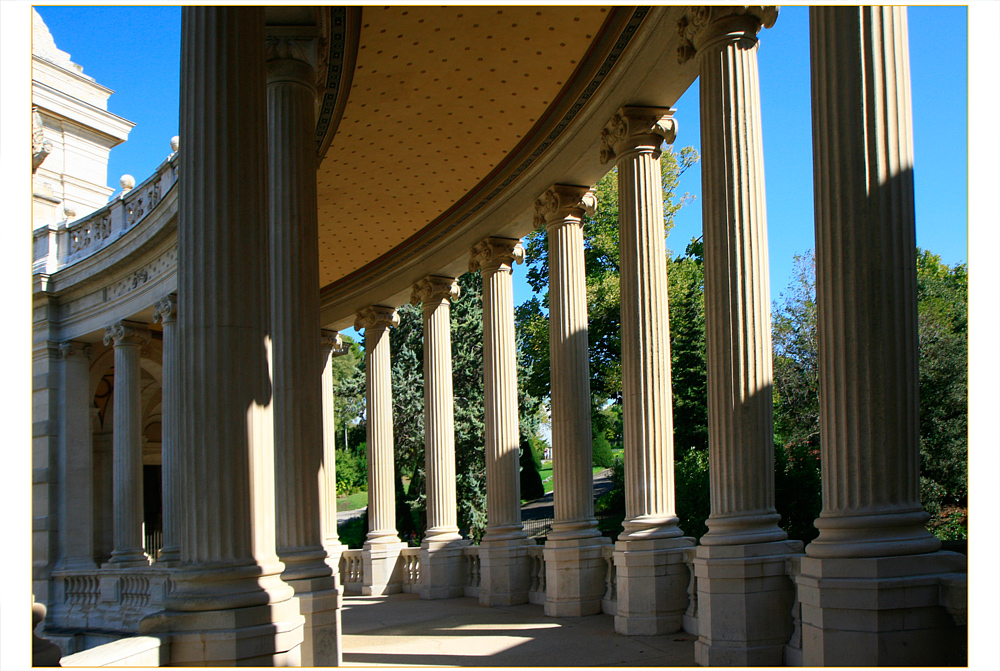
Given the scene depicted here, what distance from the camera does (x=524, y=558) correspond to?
7800 cm

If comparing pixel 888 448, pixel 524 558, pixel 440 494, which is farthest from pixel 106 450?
pixel 888 448

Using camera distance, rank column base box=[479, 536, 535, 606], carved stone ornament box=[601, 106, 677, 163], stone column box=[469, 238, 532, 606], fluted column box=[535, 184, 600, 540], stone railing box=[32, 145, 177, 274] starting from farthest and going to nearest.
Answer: stone railing box=[32, 145, 177, 274] < stone column box=[469, 238, 532, 606] < column base box=[479, 536, 535, 606] < fluted column box=[535, 184, 600, 540] < carved stone ornament box=[601, 106, 677, 163]

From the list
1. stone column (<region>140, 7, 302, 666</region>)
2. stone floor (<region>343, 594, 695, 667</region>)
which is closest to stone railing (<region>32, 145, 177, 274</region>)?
stone floor (<region>343, 594, 695, 667</region>)

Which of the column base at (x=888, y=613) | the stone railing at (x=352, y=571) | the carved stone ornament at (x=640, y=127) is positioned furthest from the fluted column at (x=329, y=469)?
the column base at (x=888, y=613)

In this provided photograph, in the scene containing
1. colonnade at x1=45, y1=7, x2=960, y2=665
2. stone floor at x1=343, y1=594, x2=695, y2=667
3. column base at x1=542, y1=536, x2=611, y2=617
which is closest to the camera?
colonnade at x1=45, y1=7, x2=960, y2=665

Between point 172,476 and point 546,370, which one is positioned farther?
point 546,370

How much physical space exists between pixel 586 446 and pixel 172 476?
140 feet

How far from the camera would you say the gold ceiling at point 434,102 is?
177 ft

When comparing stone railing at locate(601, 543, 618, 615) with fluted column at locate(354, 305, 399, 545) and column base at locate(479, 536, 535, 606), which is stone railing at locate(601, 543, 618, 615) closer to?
column base at locate(479, 536, 535, 606)

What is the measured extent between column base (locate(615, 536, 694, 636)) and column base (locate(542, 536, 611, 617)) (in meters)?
10.9

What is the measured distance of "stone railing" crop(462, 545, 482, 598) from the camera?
8662 cm

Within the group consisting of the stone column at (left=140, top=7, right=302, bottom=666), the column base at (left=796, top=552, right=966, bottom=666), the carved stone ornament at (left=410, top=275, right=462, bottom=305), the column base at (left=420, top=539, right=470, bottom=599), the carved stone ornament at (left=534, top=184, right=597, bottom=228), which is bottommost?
the column base at (left=420, top=539, right=470, bottom=599)
